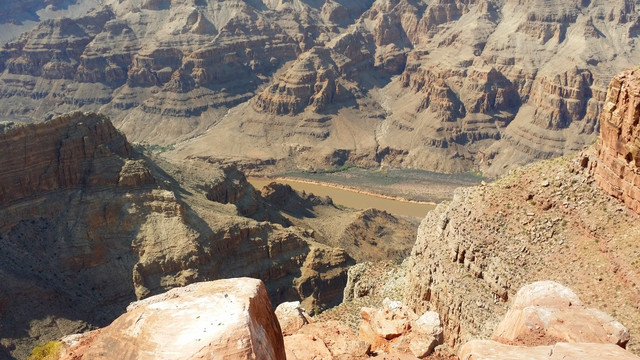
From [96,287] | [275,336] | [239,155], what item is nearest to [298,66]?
[239,155]

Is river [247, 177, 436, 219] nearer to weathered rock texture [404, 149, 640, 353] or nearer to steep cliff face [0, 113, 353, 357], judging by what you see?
steep cliff face [0, 113, 353, 357]

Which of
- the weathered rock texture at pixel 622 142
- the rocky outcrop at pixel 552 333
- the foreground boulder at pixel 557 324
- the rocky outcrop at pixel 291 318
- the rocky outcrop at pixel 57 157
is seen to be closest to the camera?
the rocky outcrop at pixel 552 333

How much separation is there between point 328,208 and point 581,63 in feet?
366

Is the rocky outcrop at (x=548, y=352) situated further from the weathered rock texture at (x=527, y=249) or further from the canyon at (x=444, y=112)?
the canyon at (x=444, y=112)

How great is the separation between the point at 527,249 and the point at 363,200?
97.0 meters

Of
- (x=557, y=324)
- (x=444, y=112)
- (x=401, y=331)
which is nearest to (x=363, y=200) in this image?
(x=444, y=112)

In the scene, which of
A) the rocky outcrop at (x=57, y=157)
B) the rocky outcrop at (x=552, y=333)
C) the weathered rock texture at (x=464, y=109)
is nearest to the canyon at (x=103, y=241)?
the rocky outcrop at (x=57, y=157)

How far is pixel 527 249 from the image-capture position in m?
40.8

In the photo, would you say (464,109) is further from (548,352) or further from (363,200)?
(548,352)

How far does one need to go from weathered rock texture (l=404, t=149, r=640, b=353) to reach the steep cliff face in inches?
1129

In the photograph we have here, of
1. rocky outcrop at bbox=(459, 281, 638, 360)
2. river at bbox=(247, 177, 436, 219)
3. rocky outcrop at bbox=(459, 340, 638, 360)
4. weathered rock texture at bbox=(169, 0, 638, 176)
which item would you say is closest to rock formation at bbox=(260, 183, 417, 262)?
river at bbox=(247, 177, 436, 219)

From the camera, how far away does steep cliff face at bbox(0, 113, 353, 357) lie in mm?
61844

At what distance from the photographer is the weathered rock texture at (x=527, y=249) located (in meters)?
35.8

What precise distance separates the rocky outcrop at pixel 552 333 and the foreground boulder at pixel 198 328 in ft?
27.9
